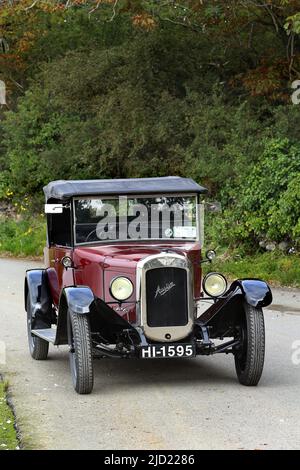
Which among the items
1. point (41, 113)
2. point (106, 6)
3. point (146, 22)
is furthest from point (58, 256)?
point (41, 113)

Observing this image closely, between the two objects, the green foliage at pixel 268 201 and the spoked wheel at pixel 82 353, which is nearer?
the spoked wheel at pixel 82 353

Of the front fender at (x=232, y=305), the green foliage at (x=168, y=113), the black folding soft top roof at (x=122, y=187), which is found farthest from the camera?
the green foliage at (x=168, y=113)

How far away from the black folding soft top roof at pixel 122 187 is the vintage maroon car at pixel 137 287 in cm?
1

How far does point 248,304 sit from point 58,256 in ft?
8.53

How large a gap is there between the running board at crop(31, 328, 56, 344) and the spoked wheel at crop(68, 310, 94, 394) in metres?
1.09

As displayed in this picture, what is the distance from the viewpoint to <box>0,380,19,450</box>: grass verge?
7.40 metres

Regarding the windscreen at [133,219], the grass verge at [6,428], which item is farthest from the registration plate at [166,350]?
the windscreen at [133,219]

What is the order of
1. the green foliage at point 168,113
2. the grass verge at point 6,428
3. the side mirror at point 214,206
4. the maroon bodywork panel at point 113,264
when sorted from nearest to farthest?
the grass verge at point 6,428, the maroon bodywork panel at point 113,264, the side mirror at point 214,206, the green foliage at point 168,113

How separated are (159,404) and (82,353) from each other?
896mm

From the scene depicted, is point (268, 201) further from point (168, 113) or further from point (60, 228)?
point (60, 228)

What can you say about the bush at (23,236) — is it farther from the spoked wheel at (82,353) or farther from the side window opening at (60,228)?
the spoked wheel at (82,353)

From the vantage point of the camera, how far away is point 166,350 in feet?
Result: 30.3

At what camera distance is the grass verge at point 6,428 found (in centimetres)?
740

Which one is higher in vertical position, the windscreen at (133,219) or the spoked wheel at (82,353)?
the windscreen at (133,219)
